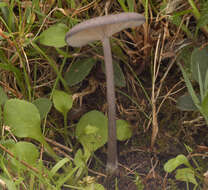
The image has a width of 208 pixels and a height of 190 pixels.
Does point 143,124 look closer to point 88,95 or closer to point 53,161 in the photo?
point 88,95

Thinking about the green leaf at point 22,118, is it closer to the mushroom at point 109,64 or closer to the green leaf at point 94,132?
the green leaf at point 94,132

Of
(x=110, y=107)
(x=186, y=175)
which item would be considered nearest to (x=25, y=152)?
(x=110, y=107)

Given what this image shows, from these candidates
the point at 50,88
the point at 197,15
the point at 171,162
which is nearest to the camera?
the point at 171,162

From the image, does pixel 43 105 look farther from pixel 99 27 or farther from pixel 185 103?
pixel 185 103

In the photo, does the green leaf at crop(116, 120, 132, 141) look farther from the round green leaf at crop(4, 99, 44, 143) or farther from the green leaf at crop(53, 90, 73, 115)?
the round green leaf at crop(4, 99, 44, 143)

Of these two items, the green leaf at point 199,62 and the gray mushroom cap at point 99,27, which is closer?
the gray mushroom cap at point 99,27

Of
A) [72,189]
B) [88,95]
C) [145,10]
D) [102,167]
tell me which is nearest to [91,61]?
[88,95]

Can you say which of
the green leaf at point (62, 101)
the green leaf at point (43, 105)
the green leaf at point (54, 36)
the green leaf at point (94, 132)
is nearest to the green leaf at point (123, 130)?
the green leaf at point (94, 132)

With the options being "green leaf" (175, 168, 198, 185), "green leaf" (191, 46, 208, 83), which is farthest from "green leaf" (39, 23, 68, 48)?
"green leaf" (175, 168, 198, 185)
